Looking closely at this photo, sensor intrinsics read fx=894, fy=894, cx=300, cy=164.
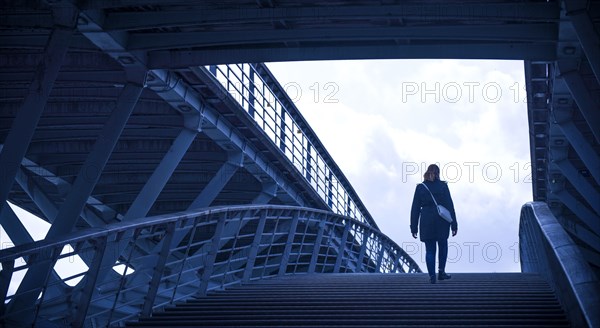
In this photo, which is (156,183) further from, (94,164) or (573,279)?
(573,279)

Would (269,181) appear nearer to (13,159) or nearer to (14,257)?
(13,159)

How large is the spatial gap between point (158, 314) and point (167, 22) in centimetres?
435

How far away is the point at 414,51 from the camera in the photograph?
40.7ft

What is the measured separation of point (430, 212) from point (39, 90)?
511 centimetres

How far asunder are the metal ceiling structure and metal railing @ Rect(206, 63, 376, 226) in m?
0.10

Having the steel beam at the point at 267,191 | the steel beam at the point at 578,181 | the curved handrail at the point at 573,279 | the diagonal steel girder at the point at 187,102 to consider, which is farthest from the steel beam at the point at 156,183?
the curved handrail at the point at 573,279

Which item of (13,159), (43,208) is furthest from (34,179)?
(13,159)

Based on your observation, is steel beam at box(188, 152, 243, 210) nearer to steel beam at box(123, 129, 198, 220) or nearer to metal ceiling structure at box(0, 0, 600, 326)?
metal ceiling structure at box(0, 0, 600, 326)

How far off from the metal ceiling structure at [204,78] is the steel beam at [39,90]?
18mm

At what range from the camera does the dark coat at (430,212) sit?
1116cm

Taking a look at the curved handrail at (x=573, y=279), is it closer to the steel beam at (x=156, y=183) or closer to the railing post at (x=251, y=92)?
the steel beam at (x=156, y=183)

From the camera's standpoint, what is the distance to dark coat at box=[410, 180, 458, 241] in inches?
440

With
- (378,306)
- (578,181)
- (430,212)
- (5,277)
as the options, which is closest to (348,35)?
(430,212)

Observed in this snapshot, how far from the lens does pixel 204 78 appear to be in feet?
52.3
